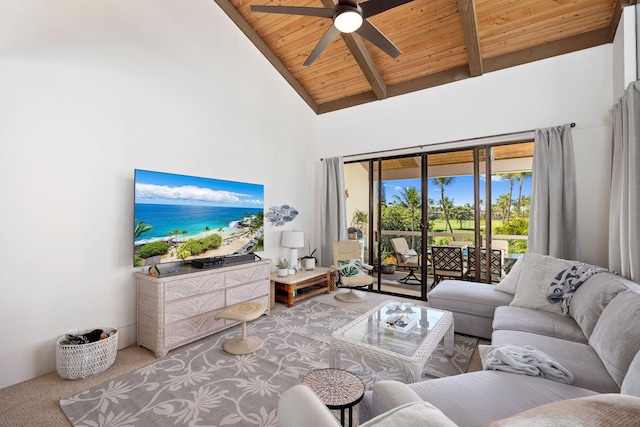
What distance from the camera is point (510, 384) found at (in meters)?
1.36

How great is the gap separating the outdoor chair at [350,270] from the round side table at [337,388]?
2.53 metres

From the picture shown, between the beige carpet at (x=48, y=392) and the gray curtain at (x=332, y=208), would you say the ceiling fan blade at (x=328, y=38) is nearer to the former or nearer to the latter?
the gray curtain at (x=332, y=208)

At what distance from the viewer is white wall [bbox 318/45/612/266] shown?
10.00ft

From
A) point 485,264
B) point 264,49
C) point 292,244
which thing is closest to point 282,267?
point 292,244

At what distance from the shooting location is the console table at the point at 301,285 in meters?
3.77

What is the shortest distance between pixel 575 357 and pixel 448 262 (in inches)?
94.3

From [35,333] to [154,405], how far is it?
4.04 feet

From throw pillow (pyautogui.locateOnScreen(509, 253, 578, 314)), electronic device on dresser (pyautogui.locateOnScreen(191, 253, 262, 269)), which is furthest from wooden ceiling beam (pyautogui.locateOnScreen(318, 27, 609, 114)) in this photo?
electronic device on dresser (pyautogui.locateOnScreen(191, 253, 262, 269))

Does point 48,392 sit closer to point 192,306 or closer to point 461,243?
point 192,306

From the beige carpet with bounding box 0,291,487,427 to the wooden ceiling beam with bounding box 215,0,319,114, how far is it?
4124 millimetres

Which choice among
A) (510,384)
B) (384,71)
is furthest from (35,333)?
(384,71)

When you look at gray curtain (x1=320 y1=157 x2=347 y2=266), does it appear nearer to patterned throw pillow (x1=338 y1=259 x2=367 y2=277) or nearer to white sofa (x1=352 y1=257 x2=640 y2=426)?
patterned throw pillow (x1=338 y1=259 x2=367 y2=277)

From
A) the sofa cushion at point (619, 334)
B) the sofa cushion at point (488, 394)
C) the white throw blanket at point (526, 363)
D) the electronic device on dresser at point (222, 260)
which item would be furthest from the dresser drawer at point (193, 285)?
the sofa cushion at point (619, 334)

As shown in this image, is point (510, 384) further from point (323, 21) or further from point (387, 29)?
point (323, 21)
